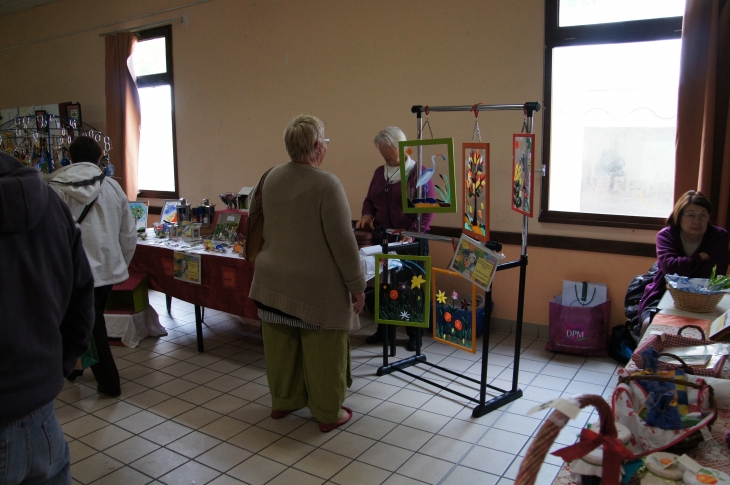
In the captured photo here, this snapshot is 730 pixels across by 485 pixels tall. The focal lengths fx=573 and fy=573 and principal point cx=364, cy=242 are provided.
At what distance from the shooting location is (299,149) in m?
2.50

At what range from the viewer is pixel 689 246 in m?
3.05

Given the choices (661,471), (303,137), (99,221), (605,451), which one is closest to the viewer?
(605,451)

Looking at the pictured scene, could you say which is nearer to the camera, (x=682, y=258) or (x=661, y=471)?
(x=661, y=471)

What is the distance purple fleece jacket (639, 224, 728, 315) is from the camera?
294 cm

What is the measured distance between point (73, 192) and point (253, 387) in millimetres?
1408

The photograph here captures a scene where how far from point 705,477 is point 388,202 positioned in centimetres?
290

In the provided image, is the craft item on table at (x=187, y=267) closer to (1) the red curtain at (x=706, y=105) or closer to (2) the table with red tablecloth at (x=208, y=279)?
(2) the table with red tablecloth at (x=208, y=279)

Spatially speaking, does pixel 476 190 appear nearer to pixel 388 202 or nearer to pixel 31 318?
pixel 388 202

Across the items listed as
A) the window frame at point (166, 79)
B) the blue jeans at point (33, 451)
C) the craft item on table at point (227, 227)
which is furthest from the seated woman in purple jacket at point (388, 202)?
the window frame at point (166, 79)

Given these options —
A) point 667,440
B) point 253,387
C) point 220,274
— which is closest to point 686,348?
point 667,440

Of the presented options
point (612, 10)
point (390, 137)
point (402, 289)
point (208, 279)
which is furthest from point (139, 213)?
point (612, 10)

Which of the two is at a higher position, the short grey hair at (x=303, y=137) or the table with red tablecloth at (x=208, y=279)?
the short grey hair at (x=303, y=137)

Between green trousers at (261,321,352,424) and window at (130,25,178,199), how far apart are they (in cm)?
375

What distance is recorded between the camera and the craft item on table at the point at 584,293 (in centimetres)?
370
